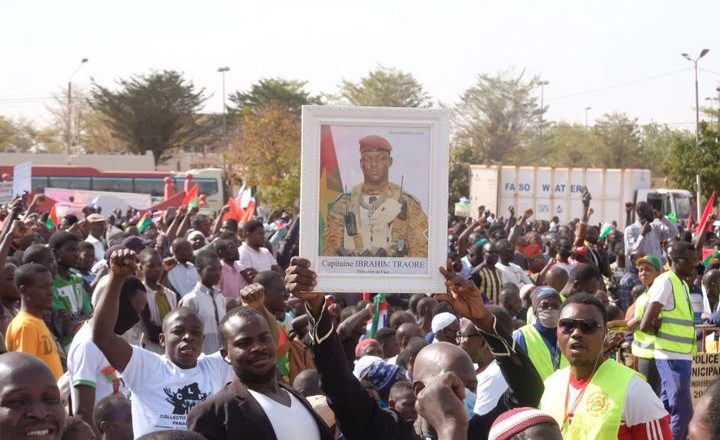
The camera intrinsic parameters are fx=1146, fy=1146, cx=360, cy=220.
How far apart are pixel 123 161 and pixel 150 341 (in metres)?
57.4

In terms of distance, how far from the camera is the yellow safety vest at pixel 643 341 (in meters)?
9.18

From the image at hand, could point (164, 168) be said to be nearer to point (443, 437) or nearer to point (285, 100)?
point (285, 100)

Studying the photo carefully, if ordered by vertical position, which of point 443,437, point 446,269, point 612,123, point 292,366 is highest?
point 612,123

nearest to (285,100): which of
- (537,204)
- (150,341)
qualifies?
(537,204)

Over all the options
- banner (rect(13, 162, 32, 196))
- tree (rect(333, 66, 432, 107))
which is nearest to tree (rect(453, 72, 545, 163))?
tree (rect(333, 66, 432, 107))

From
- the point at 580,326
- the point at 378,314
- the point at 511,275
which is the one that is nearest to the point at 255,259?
the point at 378,314

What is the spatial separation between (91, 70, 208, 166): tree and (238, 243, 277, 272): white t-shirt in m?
60.9

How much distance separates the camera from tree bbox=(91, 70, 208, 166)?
71500 millimetres

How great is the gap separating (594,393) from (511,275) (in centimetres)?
881

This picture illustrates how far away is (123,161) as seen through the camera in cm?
6425

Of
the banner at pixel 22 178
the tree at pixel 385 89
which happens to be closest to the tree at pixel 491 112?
the tree at pixel 385 89

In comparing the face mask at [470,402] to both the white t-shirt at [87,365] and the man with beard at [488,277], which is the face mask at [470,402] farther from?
the man with beard at [488,277]

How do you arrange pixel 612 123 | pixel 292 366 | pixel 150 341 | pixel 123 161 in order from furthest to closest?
pixel 612 123, pixel 123 161, pixel 150 341, pixel 292 366

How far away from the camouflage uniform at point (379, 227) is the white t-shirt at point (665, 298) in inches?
193
